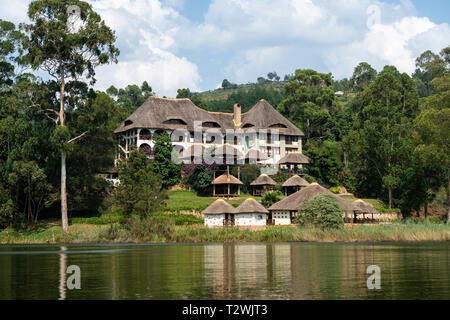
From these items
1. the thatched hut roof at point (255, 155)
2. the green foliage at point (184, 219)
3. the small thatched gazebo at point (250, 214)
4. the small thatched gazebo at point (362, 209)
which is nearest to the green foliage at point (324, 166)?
the thatched hut roof at point (255, 155)

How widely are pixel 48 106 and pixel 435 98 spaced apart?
35405 millimetres

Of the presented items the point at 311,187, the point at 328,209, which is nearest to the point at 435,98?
the point at 311,187

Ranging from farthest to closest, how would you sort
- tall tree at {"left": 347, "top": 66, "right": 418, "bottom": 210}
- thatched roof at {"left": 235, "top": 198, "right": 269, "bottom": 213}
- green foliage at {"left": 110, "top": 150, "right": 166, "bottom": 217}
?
tall tree at {"left": 347, "top": 66, "right": 418, "bottom": 210}, thatched roof at {"left": 235, "top": 198, "right": 269, "bottom": 213}, green foliage at {"left": 110, "top": 150, "right": 166, "bottom": 217}

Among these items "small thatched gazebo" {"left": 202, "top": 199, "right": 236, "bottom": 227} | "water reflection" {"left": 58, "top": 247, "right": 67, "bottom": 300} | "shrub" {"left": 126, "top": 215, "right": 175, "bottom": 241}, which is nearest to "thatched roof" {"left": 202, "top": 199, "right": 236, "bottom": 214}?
"small thatched gazebo" {"left": 202, "top": 199, "right": 236, "bottom": 227}

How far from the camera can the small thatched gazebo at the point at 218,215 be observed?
163 feet

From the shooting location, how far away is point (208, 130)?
230 ft

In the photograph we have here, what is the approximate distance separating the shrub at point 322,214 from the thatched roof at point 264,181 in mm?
17727

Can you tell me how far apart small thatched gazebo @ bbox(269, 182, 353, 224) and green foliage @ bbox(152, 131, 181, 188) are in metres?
14.6

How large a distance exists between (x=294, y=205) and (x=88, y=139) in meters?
20.4

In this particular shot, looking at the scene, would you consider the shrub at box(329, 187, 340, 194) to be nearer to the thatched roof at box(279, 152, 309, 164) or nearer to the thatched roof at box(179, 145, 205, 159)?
the thatched roof at box(279, 152, 309, 164)

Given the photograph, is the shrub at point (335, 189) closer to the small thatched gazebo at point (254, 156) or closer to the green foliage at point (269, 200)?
the small thatched gazebo at point (254, 156)

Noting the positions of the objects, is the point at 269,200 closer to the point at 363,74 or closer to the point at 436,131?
the point at 436,131

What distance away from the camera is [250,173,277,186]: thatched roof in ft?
201

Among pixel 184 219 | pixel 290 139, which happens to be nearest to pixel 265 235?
pixel 184 219
